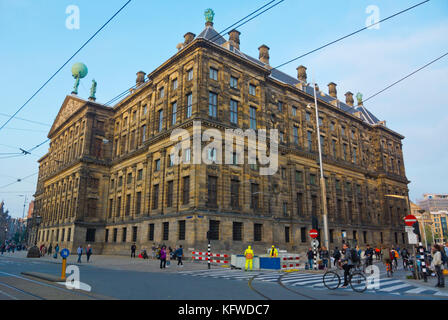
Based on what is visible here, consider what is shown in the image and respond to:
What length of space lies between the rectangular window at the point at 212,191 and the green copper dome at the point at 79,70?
4560 centimetres

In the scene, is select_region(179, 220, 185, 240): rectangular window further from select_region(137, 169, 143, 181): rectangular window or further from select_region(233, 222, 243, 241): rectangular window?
select_region(137, 169, 143, 181): rectangular window

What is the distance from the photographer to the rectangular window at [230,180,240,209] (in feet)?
111

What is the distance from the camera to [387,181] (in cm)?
6116

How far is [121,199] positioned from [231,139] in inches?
855

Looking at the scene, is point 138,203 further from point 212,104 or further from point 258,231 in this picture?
point 212,104

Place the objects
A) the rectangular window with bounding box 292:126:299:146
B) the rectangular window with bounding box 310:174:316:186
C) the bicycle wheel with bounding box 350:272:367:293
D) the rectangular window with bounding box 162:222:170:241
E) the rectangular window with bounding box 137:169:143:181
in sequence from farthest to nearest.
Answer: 1. the rectangular window with bounding box 310:174:316:186
2. the rectangular window with bounding box 292:126:299:146
3. the rectangular window with bounding box 137:169:143:181
4. the rectangular window with bounding box 162:222:170:241
5. the bicycle wheel with bounding box 350:272:367:293

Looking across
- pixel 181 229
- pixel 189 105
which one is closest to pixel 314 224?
pixel 181 229

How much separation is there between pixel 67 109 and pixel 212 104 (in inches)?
1551

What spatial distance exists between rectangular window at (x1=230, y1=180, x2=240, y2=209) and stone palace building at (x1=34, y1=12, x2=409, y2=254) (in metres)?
0.11

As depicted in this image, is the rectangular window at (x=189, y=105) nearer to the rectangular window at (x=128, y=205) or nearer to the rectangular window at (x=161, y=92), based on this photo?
the rectangular window at (x=161, y=92)

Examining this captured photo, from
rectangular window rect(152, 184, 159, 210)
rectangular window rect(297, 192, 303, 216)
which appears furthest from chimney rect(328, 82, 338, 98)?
rectangular window rect(152, 184, 159, 210)

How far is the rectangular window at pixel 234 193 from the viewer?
1336 inches

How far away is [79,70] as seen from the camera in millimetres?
62594
